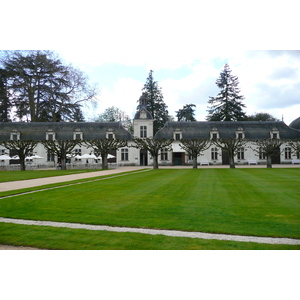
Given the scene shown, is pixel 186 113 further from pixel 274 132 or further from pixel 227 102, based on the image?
pixel 274 132

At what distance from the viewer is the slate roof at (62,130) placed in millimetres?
43531

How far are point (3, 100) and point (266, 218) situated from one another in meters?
51.5

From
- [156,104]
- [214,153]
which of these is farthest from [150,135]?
[156,104]

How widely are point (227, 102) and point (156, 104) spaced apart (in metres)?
13.9

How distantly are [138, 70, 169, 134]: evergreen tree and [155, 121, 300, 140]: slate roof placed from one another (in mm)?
14251

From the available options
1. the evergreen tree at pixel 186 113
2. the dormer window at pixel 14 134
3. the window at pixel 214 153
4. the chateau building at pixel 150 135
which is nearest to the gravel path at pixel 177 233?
the chateau building at pixel 150 135

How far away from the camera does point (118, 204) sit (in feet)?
30.3

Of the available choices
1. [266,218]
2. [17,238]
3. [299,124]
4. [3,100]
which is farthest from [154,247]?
[3,100]

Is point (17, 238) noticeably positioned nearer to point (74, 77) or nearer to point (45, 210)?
point (45, 210)

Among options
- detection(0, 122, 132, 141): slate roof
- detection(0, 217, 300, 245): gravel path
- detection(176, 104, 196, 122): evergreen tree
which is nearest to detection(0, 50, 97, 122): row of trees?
detection(0, 122, 132, 141): slate roof

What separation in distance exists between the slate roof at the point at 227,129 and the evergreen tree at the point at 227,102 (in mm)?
11062

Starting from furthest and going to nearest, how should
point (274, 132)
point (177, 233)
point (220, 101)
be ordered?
point (220, 101) → point (274, 132) → point (177, 233)

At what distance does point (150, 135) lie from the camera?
43.9 metres

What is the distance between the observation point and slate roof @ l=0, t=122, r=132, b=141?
143 feet
